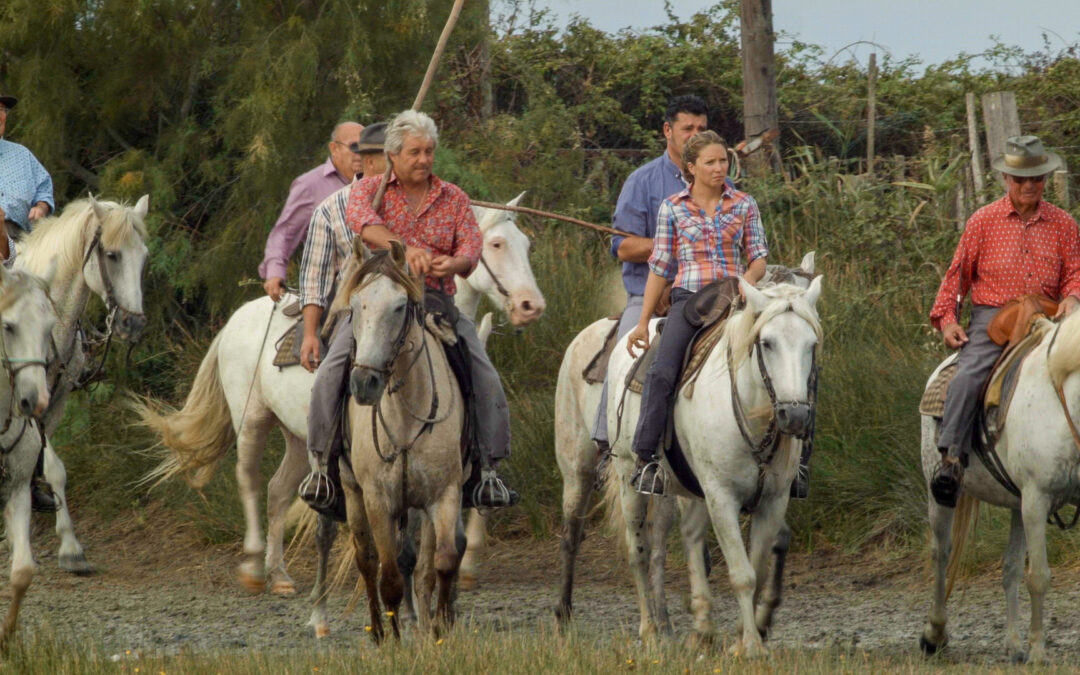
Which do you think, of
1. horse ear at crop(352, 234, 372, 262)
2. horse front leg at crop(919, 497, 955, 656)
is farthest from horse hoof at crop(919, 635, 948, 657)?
horse ear at crop(352, 234, 372, 262)

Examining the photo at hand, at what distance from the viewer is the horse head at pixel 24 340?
8.04 metres

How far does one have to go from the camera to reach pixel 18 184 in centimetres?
1082

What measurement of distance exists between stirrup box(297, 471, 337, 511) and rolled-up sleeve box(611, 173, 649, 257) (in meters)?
2.21

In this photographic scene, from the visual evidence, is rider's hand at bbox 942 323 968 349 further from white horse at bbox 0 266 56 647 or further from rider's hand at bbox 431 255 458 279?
white horse at bbox 0 266 56 647

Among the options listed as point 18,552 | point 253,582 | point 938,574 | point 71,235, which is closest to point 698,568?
point 938,574

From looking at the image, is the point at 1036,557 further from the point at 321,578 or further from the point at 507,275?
the point at 321,578

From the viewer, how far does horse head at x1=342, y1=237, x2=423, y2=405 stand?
738 cm

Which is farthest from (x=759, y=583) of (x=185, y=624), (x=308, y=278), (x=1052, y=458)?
(x=185, y=624)

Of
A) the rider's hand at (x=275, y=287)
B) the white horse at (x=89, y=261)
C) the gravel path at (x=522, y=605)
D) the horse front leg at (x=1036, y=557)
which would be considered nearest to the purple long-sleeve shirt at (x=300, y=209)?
the rider's hand at (x=275, y=287)

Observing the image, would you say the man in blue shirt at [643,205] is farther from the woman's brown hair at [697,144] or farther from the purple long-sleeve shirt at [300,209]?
the purple long-sleeve shirt at [300,209]

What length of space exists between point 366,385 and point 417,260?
0.80 meters

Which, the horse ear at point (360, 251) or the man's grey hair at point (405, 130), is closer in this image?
the horse ear at point (360, 251)

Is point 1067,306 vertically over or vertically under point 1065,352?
over

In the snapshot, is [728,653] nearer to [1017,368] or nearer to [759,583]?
[759,583]
